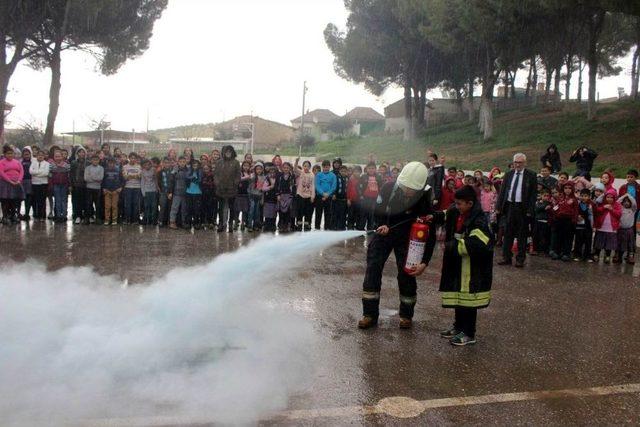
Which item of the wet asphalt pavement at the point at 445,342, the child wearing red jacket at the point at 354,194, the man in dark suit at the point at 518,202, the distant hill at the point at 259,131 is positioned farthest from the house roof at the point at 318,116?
the wet asphalt pavement at the point at 445,342

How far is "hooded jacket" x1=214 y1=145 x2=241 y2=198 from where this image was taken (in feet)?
38.5

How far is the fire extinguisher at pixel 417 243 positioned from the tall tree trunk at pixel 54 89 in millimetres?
22548

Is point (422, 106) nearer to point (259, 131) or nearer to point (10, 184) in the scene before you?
point (10, 184)

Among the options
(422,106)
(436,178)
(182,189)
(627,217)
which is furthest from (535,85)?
(182,189)

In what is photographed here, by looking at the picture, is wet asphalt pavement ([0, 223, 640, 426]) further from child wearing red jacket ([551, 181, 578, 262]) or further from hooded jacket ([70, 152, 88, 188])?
hooded jacket ([70, 152, 88, 188])

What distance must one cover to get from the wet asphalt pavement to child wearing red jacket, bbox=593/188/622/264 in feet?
1.77

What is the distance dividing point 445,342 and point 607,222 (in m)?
6.68

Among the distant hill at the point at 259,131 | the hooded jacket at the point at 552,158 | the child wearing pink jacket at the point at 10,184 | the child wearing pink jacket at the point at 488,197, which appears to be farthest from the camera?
the distant hill at the point at 259,131

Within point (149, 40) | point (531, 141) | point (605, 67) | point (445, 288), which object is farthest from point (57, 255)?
point (605, 67)

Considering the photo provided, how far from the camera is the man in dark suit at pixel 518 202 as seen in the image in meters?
9.05

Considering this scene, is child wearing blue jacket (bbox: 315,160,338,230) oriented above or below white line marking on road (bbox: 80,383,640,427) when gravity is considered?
above

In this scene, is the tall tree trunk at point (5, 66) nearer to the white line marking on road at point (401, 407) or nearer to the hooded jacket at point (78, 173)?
the hooded jacket at point (78, 173)

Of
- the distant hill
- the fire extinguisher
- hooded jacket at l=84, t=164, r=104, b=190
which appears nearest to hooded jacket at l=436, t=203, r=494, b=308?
the fire extinguisher

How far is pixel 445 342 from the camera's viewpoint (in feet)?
17.0
